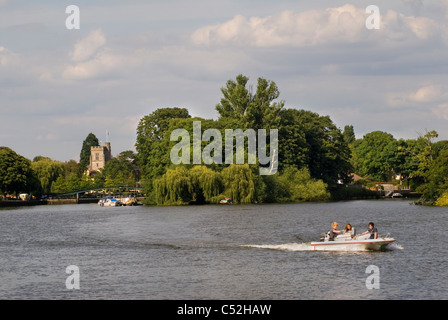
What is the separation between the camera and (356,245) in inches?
1564

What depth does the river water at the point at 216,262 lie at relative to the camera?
28.8m

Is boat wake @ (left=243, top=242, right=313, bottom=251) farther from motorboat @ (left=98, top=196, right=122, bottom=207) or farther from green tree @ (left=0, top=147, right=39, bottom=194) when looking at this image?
green tree @ (left=0, top=147, right=39, bottom=194)

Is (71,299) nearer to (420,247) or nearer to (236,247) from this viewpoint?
(236,247)

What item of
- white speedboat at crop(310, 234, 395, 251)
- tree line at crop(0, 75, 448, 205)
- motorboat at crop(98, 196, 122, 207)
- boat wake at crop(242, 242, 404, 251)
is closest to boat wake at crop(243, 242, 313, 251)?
boat wake at crop(242, 242, 404, 251)

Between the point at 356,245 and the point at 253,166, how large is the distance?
5547 cm

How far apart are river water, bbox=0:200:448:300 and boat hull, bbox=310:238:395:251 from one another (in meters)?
0.62

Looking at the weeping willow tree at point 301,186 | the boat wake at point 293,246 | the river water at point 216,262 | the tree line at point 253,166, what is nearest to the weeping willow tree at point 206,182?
the tree line at point 253,166

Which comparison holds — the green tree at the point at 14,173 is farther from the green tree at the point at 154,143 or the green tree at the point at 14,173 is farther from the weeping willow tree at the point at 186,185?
the weeping willow tree at the point at 186,185

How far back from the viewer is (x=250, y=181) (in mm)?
90875

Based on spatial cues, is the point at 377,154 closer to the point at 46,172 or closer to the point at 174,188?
the point at 46,172

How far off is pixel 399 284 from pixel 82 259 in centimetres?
1762

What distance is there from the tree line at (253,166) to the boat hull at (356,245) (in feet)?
135

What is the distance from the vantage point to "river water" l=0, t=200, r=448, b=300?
2877 centimetres

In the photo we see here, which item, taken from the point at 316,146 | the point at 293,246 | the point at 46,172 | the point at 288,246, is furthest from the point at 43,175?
the point at 293,246
